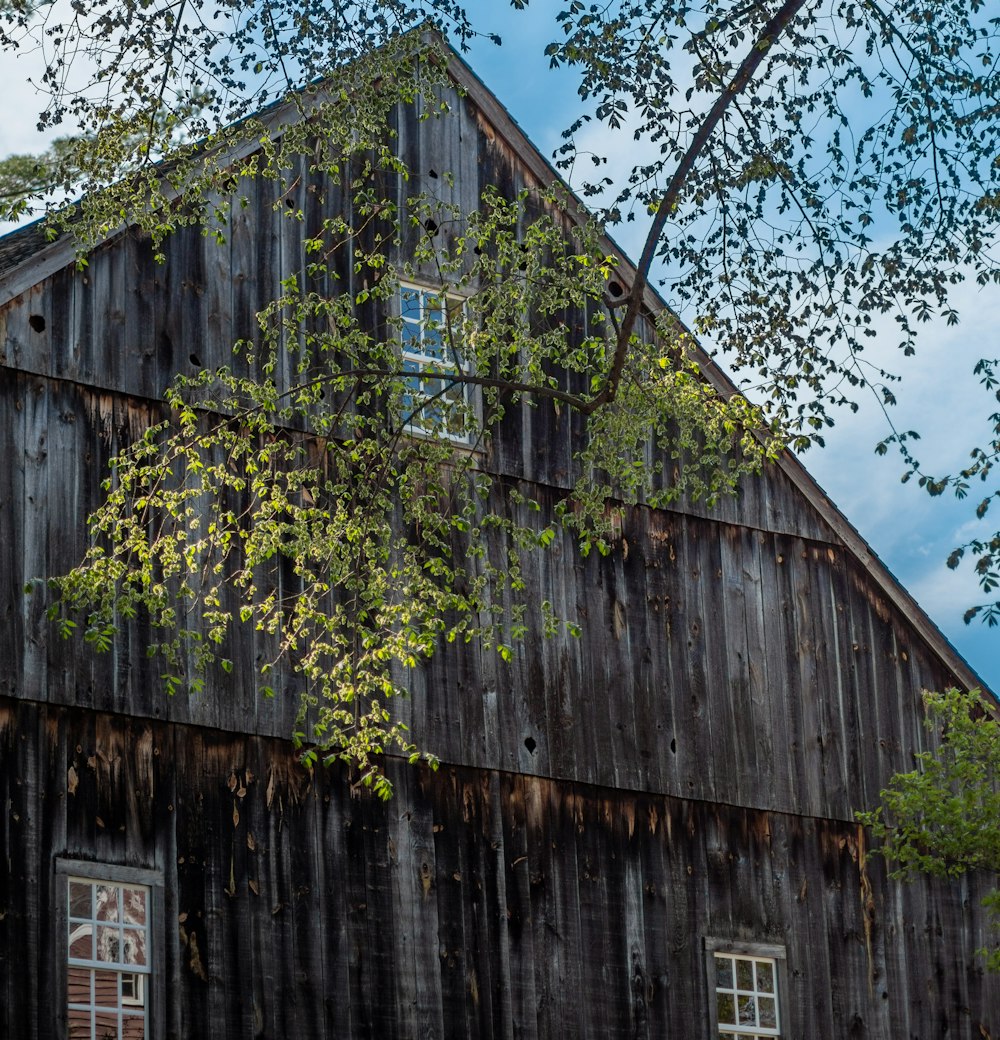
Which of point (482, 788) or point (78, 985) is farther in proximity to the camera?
point (482, 788)

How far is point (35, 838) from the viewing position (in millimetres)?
14359

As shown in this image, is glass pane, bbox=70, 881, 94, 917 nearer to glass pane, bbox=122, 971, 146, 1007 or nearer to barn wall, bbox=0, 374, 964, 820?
glass pane, bbox=122, 971, 146, 1007

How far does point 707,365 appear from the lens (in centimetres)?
1992

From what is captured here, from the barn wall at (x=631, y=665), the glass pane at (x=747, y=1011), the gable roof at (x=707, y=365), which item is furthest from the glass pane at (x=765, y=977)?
the gable roof at (x=707, y=365)

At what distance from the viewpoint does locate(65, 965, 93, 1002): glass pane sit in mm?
14242

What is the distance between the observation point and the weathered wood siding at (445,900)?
14664 millimetres

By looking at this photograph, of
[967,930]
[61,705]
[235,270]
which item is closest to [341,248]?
[235,270]

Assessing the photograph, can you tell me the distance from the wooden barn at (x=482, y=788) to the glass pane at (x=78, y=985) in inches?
1.2

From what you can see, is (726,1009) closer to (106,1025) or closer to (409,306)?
(106,1025)

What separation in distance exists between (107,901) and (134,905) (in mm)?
219

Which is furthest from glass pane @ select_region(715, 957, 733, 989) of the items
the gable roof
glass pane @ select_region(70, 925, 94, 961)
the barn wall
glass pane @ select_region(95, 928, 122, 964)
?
glass pane @ select_region(70, 925, 94, 961)

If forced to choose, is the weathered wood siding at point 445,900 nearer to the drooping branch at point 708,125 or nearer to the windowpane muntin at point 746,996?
the windowpane muntin at point 746,996

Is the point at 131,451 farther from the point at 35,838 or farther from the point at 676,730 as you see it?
the point at 676,730

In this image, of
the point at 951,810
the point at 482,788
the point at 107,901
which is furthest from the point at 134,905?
the point at 951,810
